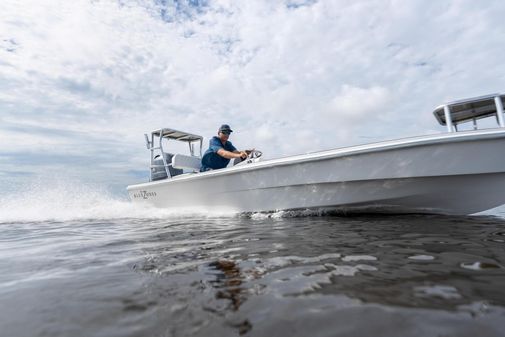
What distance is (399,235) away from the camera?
3.31 metres

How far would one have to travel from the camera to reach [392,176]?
4637 millimetres

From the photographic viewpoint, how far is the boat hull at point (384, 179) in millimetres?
4254

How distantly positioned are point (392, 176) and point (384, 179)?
134 millimetres

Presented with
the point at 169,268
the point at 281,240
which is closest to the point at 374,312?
the point at 169,268

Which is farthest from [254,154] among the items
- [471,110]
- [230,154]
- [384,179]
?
[471,110]

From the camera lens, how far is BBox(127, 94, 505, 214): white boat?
4.26 meters

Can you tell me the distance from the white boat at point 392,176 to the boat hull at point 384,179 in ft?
0.04

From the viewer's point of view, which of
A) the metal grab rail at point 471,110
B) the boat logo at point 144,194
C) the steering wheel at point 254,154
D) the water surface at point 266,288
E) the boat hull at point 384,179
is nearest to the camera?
the water surface at point 266,288

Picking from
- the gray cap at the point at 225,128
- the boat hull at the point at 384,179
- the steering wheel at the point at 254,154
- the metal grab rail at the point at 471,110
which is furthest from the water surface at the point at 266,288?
the gray cap at the point at 225,128

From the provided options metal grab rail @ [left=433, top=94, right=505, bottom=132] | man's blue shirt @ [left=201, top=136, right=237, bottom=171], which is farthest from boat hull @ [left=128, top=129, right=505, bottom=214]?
man's blue shirt @ [left=201, top=136, right=237, bottom=171]

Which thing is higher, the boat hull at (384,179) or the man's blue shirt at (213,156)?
the man's blue shirt at (213,156)

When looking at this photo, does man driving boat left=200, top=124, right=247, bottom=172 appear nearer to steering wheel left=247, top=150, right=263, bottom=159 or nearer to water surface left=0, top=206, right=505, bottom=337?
steering wheel left=247, top=150, right=263, bottom=159

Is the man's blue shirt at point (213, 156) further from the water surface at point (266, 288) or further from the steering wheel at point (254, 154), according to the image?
the water surface at point (266, 288)

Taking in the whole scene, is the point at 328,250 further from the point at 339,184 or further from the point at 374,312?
the point at 339,184
